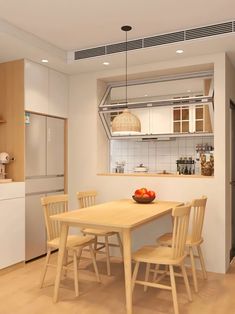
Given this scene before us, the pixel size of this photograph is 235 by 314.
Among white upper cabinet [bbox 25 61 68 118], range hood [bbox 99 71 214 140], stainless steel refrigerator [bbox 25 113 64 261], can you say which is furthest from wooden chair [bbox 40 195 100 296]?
range hood [bbox 99 71 214 140]

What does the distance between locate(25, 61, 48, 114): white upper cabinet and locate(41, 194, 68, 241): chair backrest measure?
125cm

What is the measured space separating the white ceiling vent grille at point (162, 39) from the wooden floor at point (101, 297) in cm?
256

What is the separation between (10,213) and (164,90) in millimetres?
2523

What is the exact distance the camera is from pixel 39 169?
14.3 feet

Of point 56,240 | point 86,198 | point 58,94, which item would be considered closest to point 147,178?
point 86,198

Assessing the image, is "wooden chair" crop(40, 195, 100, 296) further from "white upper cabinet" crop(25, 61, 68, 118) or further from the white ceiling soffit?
the white ceiling soffit

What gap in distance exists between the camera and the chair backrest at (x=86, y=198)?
400 cm

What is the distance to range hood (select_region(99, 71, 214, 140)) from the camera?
4.27 meters

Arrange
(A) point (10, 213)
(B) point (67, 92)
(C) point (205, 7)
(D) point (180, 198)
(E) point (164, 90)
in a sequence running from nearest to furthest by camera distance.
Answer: (C) point (205, 7) < (A) point (10, 213) < (D) point (180, 198) < (E) point (164, 90) < (B) point (67, 92)

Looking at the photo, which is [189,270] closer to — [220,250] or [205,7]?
[220,250]

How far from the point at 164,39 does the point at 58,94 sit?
1.73 meters

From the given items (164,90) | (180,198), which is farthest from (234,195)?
(164,90)

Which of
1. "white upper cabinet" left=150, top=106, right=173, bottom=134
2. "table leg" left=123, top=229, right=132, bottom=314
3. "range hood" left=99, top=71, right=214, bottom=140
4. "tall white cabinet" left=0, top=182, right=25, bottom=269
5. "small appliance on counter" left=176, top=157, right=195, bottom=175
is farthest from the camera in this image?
"small appliance on counter" left=176, top=157, right=195, bottom=175

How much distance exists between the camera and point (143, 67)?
4.36m
